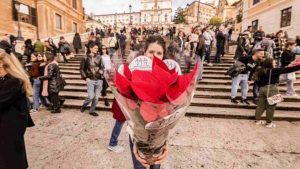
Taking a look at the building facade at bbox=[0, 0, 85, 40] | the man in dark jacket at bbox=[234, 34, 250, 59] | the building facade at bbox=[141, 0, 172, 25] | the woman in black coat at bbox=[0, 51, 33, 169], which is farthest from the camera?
the building facade at bbox=[141, 0, 172, 25]

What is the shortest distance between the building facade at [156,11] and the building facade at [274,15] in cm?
7582

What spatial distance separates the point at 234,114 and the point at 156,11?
99.2 metres

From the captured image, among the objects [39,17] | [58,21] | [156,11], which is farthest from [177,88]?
[156,11]

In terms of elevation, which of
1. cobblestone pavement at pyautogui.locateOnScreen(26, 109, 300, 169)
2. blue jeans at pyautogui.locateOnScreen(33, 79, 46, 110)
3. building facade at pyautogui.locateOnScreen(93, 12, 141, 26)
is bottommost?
cobblestone pavement at pyautogui.locateOnScreen(26, 109, 300, 169)

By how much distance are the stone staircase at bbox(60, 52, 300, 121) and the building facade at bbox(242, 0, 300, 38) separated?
9.90m

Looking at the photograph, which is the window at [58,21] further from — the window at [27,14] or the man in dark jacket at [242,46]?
the man in dark jacket at [242,46]

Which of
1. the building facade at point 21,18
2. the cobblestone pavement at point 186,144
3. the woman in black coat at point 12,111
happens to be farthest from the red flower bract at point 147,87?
the building facade at point 21,18

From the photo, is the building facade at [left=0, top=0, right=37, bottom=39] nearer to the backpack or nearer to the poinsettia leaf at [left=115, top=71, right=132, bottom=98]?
the backpack

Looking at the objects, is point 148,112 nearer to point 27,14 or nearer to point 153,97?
point 153,97

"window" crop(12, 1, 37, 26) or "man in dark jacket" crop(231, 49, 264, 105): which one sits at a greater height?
"window" crop(12, 1, 37, 26)

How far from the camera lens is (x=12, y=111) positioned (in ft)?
8.20

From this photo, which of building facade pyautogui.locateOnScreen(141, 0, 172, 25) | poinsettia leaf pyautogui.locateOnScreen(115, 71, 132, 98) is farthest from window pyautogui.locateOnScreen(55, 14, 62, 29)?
building facade pyautogui.locateOnScreen(141, 0, 172, 25)

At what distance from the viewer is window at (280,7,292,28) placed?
17953mm

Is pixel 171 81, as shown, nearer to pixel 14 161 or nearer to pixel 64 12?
pixel 14 161
